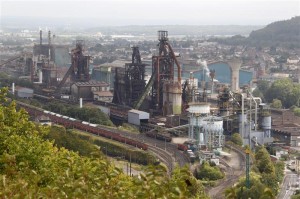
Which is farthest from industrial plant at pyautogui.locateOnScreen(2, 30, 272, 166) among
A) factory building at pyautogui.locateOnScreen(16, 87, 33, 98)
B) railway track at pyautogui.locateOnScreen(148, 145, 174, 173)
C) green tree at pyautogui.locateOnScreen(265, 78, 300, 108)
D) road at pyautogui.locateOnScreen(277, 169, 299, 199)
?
green tree at pyautogui.locateOnScreen(265, 78, 300, 108)

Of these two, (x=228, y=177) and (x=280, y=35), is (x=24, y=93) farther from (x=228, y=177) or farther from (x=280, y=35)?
(x=280, y=35)

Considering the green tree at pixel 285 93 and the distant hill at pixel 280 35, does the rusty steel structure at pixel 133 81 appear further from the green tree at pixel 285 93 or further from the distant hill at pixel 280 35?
the distant hill at pixel 280 35

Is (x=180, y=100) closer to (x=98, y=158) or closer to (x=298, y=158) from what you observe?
(x=298, y=158)

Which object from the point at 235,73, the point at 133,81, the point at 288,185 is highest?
the point at 133,81

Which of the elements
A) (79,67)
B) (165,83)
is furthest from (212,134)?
(79,67)

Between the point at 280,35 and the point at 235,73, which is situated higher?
the point at 280,35

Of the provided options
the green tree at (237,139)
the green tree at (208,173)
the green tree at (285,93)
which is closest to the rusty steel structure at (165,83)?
the green tree at (237,139)

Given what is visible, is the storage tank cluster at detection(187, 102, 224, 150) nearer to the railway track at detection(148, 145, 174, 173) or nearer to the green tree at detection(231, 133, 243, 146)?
the railway track at detection(148, 145, 174, 173)
